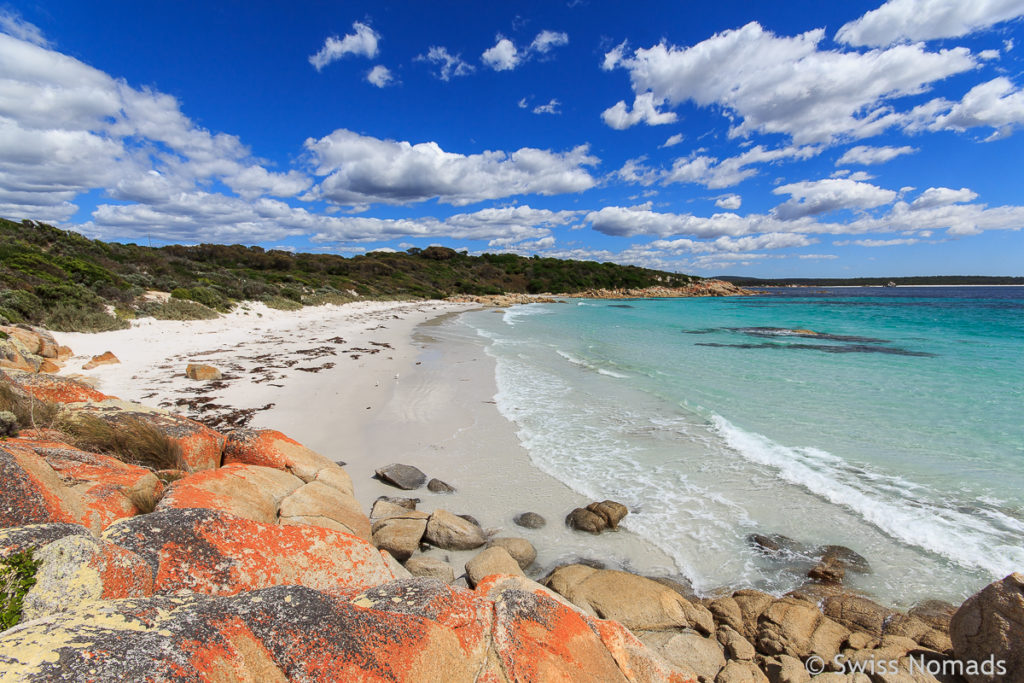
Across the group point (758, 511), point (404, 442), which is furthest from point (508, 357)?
point (758, 511)

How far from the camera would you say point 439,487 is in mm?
6543

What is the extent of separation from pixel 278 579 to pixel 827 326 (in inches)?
1540

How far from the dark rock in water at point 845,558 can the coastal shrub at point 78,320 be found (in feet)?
68.9

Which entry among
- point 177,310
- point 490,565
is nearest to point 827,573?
point 490,565

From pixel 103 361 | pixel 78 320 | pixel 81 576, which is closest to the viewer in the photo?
pixel 81 576

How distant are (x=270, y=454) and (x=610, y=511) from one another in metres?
4.31

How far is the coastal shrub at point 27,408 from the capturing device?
4980 mm

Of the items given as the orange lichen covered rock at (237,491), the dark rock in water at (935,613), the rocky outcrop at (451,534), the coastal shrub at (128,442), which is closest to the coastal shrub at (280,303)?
the coastal shrub at (128,442)

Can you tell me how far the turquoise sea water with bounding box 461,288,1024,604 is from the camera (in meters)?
5.25

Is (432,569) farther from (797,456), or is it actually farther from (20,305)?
(20,305)

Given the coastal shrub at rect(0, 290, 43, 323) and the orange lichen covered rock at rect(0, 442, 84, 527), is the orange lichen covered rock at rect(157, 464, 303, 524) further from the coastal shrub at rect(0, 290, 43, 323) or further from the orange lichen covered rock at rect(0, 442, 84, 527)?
the coastal shrub at rect(0, 290, 43, 323)

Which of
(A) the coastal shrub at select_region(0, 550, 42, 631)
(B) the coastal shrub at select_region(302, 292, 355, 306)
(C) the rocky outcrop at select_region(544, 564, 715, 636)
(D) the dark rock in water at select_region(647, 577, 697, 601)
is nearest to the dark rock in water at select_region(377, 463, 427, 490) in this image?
(C) the rocky outcrop at select_region(544, 564, 715, 636)

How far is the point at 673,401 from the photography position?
1144 cm

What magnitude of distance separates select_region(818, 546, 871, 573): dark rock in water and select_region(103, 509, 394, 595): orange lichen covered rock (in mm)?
5057
